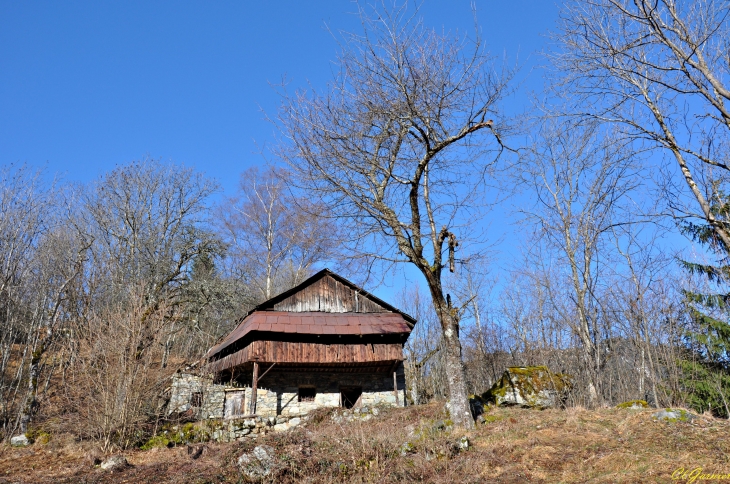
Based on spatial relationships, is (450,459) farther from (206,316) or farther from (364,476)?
(206,316)

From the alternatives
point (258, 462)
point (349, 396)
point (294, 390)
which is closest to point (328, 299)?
point (294, 390)

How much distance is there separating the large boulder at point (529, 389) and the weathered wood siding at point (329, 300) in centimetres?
879

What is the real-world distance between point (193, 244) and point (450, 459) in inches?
821

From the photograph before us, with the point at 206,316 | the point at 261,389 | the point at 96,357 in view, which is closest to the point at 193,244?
the point at 206,316

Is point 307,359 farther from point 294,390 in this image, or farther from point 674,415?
point 674,415

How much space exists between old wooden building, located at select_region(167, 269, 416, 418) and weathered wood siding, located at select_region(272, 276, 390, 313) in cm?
4

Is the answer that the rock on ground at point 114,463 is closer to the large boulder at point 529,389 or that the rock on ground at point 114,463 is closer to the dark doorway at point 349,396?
the large boulder at point 529,389

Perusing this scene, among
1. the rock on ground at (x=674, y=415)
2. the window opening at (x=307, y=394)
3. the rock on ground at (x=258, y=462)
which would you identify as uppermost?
the window opening at (x=307, y=394)

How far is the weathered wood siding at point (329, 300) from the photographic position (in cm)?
2033

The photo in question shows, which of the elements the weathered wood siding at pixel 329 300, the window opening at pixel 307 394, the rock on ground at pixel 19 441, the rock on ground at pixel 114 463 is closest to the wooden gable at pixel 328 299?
the weathered wood siding at pixel 329 300

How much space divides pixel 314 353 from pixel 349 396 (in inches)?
123

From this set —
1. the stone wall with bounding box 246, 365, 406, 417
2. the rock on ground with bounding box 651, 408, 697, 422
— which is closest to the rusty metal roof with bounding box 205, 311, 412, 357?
the stone wall with bounding box 246, 365, 406, 417

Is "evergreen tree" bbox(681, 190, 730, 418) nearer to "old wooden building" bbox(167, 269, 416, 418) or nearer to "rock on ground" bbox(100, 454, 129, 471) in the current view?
"old wooden building" bbox(167, 269, 416, 418)

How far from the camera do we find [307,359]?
18.4 metres
